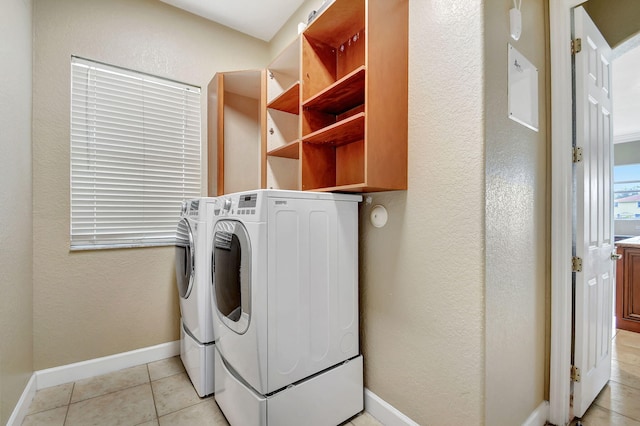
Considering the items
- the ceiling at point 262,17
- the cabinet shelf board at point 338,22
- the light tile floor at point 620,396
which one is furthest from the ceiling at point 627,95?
the light tile floor at point 620,396

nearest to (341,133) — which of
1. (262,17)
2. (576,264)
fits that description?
(576,264)

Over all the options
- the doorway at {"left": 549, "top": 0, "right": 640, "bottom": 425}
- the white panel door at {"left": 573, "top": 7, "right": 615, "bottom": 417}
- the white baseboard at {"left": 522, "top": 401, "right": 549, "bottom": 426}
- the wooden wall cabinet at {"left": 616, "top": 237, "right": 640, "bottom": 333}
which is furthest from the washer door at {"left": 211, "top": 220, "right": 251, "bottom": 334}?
the wooden wall cabinet at {"left": 616, "top": 237, "right": 640, "bottom": 333}

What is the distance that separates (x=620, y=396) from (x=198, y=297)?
283cm

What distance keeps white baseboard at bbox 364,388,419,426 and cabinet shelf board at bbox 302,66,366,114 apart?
179 centimetres

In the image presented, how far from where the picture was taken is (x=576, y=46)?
1.60 m

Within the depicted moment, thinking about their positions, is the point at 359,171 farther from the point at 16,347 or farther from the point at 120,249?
the point at 16,347

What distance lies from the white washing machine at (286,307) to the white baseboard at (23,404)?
1.03 m

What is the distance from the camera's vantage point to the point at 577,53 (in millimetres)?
1605

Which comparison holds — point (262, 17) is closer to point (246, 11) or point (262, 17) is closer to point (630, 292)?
point (246, 11)

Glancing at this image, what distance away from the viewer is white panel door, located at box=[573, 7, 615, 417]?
63.5 inches

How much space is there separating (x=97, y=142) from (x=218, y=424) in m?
2.13

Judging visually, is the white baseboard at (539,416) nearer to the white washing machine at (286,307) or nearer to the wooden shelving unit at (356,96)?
the white washing machine at (286,307)

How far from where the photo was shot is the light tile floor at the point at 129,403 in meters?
1.63

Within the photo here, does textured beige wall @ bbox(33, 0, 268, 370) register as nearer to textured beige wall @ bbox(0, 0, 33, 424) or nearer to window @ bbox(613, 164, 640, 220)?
textured beige wall @ bbox(0, 0, 33, 424)
